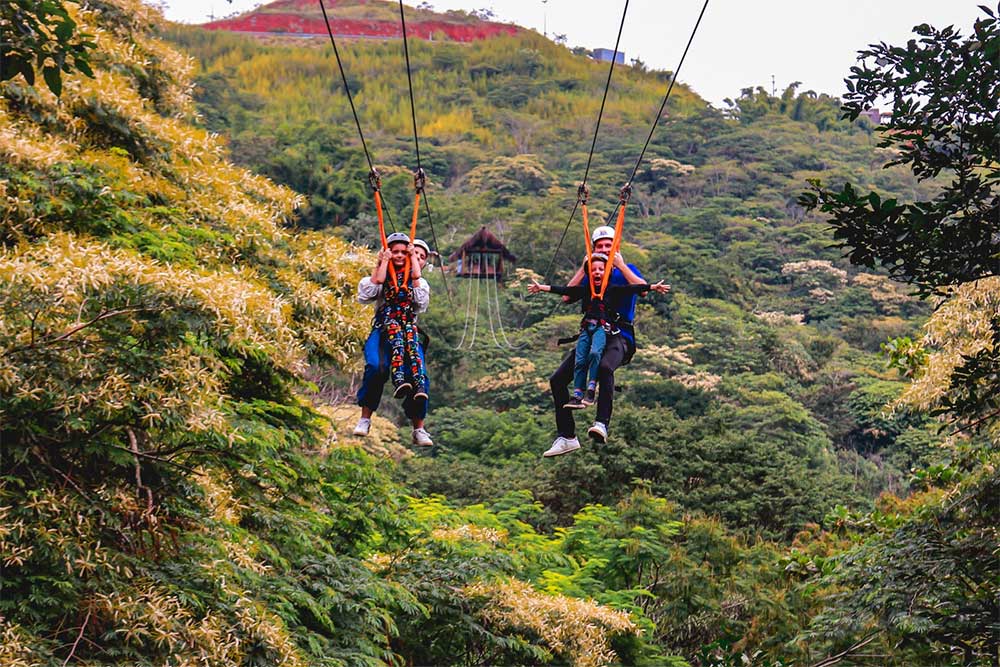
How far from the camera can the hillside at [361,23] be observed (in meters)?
85.2

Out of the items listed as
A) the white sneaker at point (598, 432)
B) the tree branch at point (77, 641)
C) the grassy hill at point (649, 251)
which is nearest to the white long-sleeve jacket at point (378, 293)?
the white sneaker at point (598, 432)

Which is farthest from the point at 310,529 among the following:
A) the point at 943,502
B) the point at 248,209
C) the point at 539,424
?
the point at 539,424

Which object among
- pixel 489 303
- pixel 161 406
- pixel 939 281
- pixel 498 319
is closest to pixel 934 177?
pixel 939 281

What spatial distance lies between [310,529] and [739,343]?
24.5 m

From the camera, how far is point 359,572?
1027cm

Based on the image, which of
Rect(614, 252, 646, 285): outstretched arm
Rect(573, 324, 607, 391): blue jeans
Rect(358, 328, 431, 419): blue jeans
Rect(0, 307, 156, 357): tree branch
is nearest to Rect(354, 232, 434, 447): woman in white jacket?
Rect(358, 328, 431, 419): blue jeans

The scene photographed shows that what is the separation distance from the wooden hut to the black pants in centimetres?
2029

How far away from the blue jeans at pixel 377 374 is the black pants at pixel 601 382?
855mm

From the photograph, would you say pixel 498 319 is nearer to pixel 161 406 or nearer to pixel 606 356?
pixel 606 356

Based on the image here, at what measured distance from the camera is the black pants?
8.04m

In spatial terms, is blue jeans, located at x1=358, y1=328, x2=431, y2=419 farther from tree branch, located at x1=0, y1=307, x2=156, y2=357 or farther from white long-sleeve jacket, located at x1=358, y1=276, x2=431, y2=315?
tree branch, located at x1=0, y1=307, x2=156, y2=357

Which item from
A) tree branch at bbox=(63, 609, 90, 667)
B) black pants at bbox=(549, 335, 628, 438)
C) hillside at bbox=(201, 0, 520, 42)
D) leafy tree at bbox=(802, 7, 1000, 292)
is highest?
hillside at bbox=(201, 0, 520, 42)

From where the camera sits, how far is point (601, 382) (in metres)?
8.08

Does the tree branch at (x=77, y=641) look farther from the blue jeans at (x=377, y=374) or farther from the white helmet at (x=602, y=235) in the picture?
the white helmet at (x=602, y=235)
